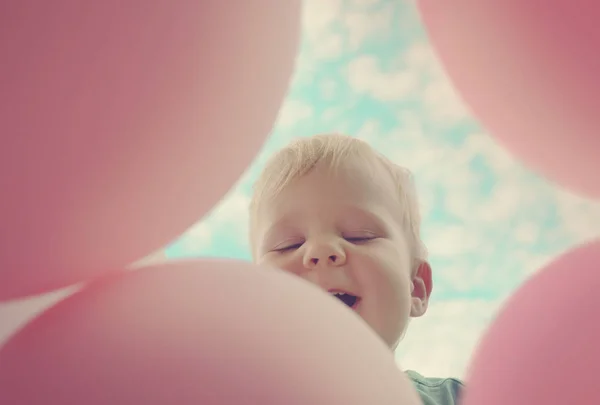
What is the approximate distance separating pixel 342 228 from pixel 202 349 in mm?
576

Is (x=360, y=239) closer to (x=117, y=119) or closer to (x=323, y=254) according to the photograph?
(x=323, y=254)

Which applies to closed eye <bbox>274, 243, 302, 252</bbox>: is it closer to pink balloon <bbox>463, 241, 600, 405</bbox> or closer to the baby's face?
the baby's face

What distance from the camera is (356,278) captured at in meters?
1.03

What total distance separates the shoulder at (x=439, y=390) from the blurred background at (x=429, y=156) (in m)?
1.17

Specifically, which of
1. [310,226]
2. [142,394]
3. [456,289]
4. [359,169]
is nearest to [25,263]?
[142,394]

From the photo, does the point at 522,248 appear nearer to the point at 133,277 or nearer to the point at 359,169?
the point at 359,169

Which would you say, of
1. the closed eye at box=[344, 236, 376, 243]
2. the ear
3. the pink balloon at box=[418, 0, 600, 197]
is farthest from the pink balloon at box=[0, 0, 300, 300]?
the ear

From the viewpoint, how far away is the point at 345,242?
1.01m

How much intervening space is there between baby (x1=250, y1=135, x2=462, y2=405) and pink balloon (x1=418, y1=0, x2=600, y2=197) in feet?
1.09

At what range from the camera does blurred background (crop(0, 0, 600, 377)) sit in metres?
2.45

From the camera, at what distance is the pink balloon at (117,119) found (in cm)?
51

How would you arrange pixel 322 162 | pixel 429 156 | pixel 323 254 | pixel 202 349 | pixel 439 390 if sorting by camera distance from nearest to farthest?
pixel 202 349 < pixel 323 254 < pixel 322 162 < pixel 439 390 < pixel 429 156

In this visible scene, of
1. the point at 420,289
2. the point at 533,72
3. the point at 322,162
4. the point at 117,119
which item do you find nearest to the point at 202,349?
the point at 117,119

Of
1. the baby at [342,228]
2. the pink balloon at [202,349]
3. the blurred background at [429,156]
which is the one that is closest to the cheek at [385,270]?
the baby at [342,228]
